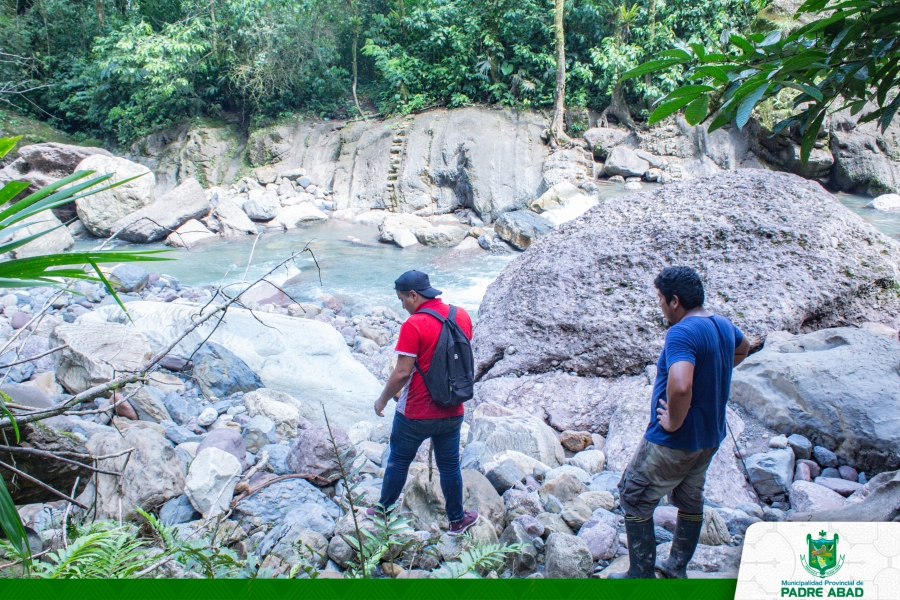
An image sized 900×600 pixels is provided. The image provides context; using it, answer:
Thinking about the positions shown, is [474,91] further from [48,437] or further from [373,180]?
[48,437]

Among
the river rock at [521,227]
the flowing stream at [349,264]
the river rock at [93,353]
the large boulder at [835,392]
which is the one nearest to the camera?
the large boulder at [835,392]

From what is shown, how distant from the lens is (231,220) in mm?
13508

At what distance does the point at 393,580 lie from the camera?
1.70m

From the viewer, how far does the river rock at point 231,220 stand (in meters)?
13.3

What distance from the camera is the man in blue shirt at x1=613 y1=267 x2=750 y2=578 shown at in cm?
200

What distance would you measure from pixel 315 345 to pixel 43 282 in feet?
13.5

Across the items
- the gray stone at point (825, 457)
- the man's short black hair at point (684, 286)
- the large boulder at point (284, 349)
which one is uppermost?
the man's short black hair at point (684, 286)

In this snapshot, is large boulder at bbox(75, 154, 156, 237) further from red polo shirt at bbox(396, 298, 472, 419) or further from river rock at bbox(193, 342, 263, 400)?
red polo shirt at bbox(396, 298, 472, 419)

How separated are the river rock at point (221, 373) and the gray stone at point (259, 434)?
784mm

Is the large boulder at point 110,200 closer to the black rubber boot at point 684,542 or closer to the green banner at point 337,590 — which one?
the green banner at point 337,590

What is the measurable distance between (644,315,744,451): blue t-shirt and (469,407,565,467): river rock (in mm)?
1573

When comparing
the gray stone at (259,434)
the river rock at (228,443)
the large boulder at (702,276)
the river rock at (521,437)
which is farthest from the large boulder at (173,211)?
the river rock at (521,437)

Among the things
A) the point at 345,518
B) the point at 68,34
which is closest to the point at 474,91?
the point at 68,34

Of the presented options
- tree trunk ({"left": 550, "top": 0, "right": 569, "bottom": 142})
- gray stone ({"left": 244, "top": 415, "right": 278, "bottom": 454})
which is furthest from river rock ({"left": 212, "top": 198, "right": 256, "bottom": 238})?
gray stone ({"left": 244, "top": 415, "right": 278, "bottom": 454})
